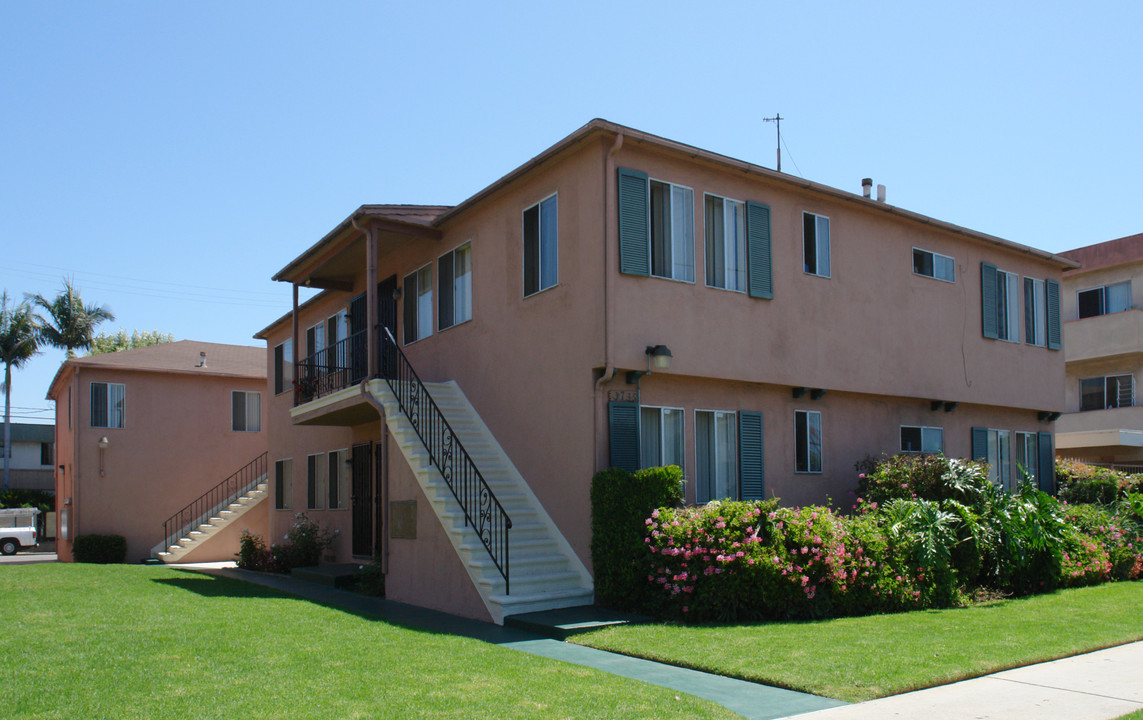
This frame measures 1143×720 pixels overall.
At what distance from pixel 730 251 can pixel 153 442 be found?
63.7 feet

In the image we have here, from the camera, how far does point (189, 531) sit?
85.9ft

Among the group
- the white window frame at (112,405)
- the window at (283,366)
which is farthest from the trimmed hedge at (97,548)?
the window at (283,366)

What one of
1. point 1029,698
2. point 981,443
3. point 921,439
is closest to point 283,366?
point 921,439

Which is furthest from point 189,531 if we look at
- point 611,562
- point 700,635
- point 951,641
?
point 951,641

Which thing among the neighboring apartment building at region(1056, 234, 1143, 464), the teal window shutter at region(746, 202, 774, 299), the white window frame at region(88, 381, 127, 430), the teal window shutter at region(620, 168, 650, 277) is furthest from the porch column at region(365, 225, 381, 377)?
the neighboring apartment building at region(1056, 234, 1143, 464)

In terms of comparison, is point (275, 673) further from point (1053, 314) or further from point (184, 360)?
point (184, 360)

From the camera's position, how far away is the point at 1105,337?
90.2ft

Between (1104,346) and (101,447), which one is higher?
(1104,346)

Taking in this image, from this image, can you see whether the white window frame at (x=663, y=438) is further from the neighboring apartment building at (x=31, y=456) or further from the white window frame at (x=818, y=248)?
the neighboring apartment building at (x=31, y=456)

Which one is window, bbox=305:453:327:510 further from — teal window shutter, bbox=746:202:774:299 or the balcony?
the balcony

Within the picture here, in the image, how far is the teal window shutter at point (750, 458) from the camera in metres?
13.6

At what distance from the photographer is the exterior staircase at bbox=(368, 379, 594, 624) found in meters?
11.4

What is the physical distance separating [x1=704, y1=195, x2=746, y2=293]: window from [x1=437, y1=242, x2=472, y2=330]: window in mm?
4052

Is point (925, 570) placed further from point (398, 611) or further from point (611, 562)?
point (398, 611)
